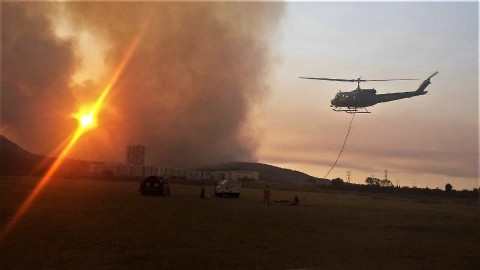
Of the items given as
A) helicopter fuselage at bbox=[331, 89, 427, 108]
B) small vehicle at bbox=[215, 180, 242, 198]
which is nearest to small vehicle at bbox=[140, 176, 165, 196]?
small vehicle at bbox=[215, 180, 242, 198]

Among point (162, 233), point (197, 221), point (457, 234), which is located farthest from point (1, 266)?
point (457, 234)

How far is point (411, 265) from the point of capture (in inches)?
532

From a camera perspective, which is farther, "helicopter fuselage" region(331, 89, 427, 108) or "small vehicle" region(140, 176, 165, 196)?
"small vehicle" region(140, 176, 165, 196)

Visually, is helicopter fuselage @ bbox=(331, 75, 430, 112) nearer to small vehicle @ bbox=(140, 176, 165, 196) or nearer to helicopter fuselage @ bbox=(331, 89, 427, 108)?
helicopter fuselage @ bbox=(331, 89, 427, 108)

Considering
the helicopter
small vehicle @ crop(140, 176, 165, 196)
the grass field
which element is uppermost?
the helicopter

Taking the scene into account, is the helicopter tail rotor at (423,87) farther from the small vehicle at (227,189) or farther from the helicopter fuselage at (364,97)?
the small vehicle at (227,189)

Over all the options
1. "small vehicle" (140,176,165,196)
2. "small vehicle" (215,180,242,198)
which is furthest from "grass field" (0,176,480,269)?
"small vehicle" (215,180,242,198)

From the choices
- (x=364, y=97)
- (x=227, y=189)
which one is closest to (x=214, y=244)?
(x=364, y=97)

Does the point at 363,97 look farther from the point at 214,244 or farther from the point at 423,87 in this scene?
the point at 214,244

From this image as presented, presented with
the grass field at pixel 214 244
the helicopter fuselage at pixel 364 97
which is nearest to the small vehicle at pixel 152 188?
the helicopter fuselage at pixel 364 97

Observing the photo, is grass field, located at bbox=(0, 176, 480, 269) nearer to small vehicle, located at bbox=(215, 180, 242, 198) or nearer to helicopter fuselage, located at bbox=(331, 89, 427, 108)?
helicopter fuselage, located at bbox=(331, 89, 427, 108)

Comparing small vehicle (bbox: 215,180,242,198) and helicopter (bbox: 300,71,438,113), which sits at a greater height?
helicopter (bbox: 300,71,438,113)

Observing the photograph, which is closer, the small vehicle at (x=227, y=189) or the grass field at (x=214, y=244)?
the grass field at (x=214, y=244)

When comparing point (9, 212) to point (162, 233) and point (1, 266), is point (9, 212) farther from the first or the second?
point (1, 266)
